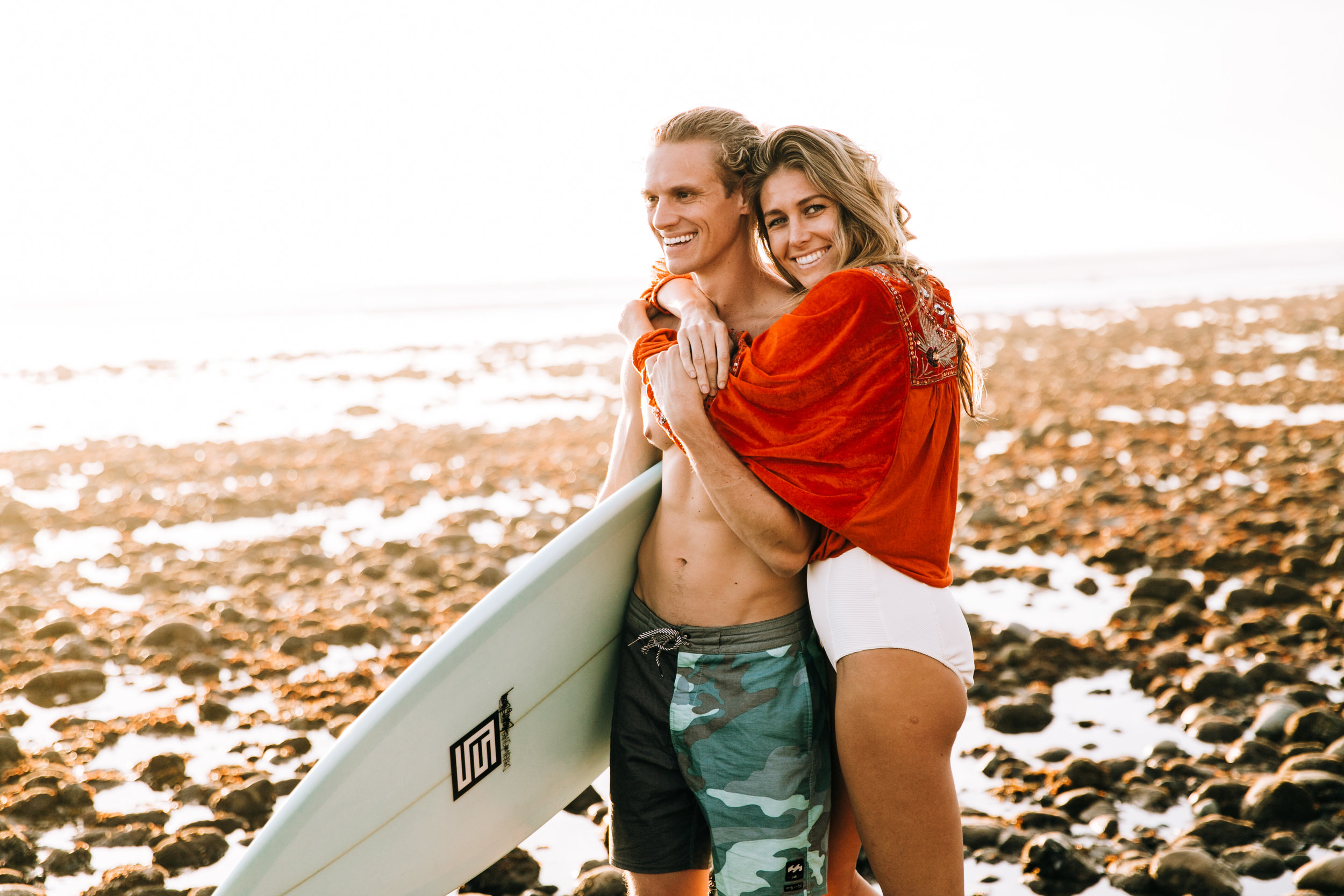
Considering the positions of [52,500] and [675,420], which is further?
[52,500]

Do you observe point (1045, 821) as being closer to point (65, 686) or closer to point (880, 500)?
point (880, 500)

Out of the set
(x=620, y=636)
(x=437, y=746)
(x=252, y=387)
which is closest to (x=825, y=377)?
(x=620, y=636)

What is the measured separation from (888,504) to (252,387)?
11.3 meters

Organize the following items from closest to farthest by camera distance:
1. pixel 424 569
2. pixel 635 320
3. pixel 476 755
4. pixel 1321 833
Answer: pixel 476 755, pixel 635 320, pixel 1321 833, pixel 424 569

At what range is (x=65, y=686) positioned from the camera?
4223mm

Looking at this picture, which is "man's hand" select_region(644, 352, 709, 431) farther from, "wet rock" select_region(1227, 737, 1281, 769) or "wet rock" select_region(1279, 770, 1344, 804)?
"wet rock" select_region(1227, 737, 1281, 769)

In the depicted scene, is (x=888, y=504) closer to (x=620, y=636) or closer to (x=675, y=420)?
(x=675, y=420)

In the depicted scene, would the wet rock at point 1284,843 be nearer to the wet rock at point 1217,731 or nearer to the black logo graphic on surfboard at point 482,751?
the wet rock at point 1217,731

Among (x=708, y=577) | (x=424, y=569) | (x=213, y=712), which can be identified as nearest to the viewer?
(x=708, y=577)

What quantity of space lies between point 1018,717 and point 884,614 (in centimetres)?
210

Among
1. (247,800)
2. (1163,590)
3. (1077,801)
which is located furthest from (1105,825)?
(247,800)

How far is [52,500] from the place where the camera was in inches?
290

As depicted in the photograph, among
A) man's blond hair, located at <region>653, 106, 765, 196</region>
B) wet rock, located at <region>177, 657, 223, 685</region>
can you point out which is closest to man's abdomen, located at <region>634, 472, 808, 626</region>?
man's blond hair, located at <region>653, 106, 765, 196</region>

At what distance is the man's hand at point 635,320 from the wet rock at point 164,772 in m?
2.28
